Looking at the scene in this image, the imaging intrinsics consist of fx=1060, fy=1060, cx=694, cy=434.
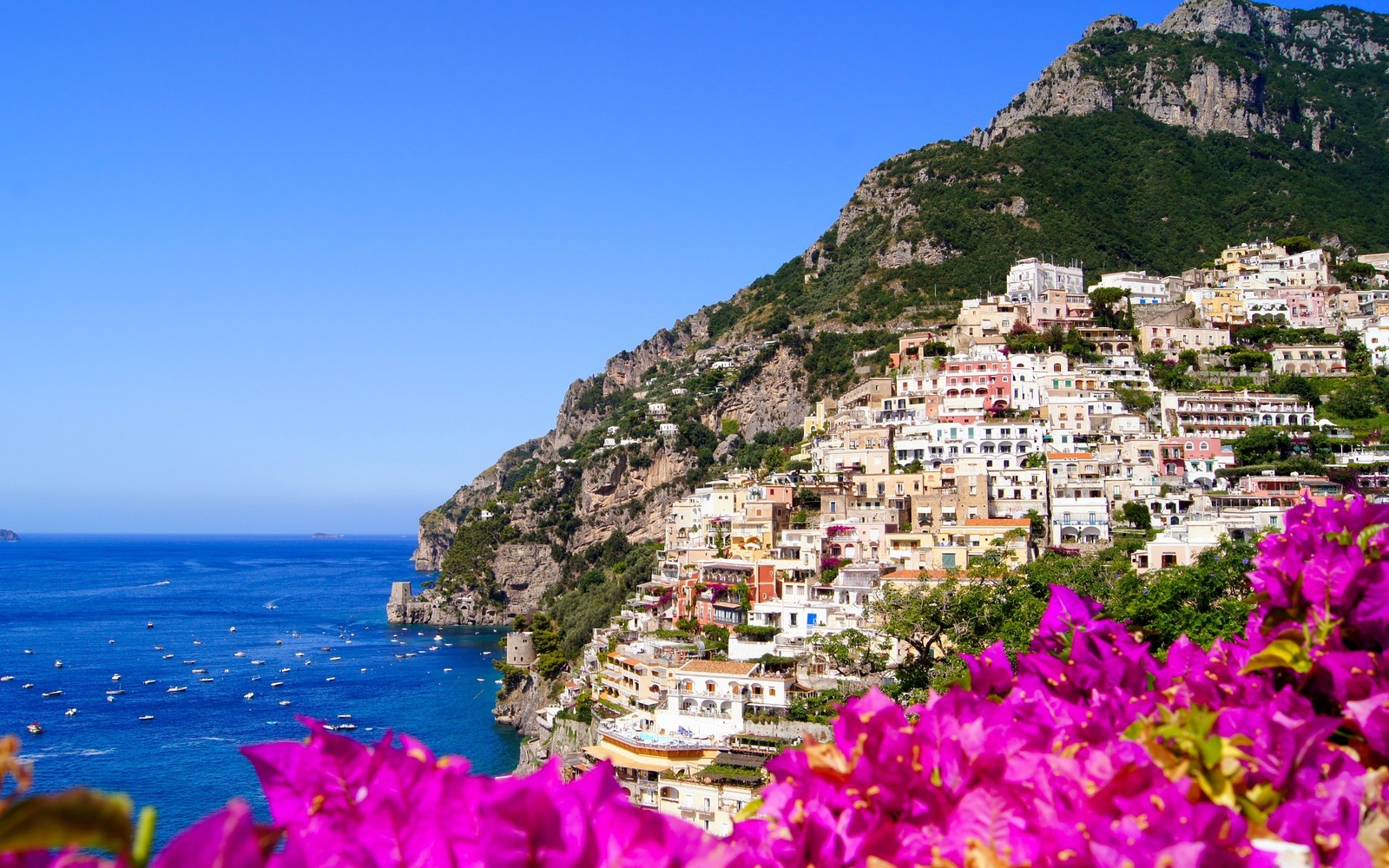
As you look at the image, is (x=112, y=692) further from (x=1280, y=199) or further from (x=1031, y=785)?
(x=1280, y=199)

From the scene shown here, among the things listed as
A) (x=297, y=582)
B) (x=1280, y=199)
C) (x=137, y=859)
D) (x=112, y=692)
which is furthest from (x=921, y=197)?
(x=137, y=859)

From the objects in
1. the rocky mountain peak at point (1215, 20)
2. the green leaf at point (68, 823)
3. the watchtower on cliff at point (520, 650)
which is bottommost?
the watchtower on cliff at point (520, 650)

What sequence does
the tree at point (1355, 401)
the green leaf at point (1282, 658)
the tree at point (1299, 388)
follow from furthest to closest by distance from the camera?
1. the tree at point (1299, 388)
2. the tree at point (1355, 401)
3. the green leaf at point (1282, 658)

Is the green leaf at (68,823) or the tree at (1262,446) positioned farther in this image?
the tree at (1262,446)

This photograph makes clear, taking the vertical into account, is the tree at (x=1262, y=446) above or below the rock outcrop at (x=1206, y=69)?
below

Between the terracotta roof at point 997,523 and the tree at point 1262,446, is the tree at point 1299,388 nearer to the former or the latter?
the tree at point 1262,446

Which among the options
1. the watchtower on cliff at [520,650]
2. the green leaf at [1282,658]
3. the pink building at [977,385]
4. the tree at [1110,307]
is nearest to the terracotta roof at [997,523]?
the pink building at [977,385]

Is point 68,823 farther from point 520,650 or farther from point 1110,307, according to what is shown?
point 1110,307
